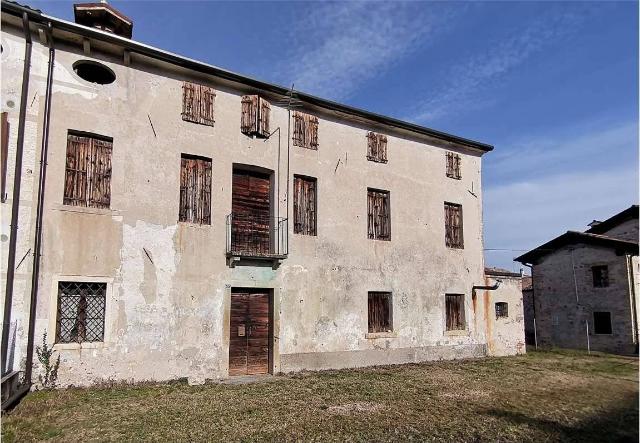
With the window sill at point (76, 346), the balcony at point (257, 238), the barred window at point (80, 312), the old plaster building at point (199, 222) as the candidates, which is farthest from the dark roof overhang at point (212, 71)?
the window sill at point (76, 346)

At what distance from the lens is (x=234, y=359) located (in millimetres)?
12867

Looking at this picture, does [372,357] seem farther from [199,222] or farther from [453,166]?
[453,166]

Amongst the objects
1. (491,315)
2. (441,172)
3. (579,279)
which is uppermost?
(441,172)

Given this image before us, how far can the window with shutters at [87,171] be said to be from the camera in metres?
11.2

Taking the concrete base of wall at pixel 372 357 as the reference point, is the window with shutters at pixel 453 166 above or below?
above

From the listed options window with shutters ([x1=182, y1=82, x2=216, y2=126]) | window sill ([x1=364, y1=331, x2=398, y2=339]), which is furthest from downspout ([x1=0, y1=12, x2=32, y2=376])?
window sill ([x1=364, y1=331, x2=398, y2=339])

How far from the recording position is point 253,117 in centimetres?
1376

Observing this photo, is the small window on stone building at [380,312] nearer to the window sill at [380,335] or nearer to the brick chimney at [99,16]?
the window sill at [380,335]

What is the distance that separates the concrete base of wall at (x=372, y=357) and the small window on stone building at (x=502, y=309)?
1.59 metres

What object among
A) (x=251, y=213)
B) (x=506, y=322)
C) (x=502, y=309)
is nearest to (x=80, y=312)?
(x=251, y=213)

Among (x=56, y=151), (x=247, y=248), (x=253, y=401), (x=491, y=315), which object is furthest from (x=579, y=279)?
(x=56, y=151)

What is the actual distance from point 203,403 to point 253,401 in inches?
39.5

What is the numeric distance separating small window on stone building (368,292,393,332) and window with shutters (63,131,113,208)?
864 cm

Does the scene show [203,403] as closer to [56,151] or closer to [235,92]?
[56,151]
